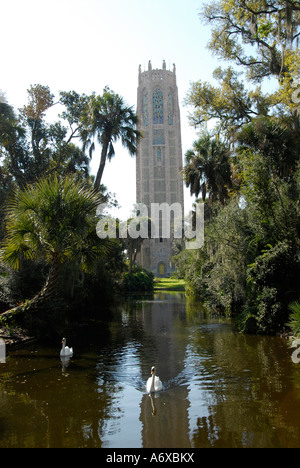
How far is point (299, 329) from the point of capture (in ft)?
31.3

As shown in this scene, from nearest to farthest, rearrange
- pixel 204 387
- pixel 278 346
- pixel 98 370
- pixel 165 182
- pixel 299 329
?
1. pixel 204 387
2. pixel 98 370
3. pixel 299 329
4. pixel 278 346
5. pixel 165 182

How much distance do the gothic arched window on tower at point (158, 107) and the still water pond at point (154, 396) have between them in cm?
7876

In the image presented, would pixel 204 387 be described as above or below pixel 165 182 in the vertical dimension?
below

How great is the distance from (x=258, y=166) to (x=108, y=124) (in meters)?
11.1

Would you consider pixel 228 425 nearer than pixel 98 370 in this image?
Yes

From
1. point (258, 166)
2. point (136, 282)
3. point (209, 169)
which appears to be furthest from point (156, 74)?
point (258, 166)

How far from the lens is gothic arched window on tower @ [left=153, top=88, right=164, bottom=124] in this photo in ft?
278

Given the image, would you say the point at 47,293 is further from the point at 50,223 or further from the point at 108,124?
the point at 108,124

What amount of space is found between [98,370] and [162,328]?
6.82 m

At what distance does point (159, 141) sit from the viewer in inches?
3314

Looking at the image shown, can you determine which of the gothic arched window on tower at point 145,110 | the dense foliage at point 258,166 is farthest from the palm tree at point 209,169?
the gothic arched window on tower at point 145,110

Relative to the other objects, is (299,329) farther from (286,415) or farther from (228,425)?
(228,425)

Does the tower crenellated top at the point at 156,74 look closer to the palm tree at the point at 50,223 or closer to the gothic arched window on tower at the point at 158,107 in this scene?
the gothic arched window on tower at the point at 158,107
